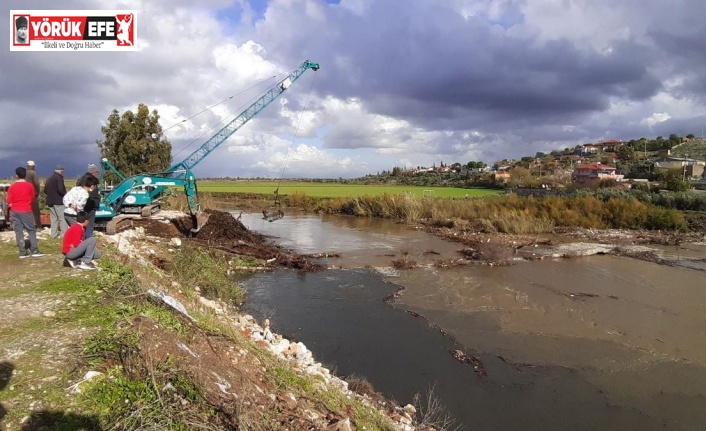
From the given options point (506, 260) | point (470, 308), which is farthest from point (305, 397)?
point (506, 260)

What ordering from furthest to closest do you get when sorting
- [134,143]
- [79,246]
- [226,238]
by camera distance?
[134,143] → [226,238] → [79,246]

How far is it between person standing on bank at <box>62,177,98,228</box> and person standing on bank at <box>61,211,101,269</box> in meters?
0.69

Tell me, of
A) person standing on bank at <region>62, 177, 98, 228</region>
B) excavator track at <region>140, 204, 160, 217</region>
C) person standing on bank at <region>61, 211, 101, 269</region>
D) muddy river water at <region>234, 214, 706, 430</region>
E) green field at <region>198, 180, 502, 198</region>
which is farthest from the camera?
green field at <region>198, 180, 502, 198</region>

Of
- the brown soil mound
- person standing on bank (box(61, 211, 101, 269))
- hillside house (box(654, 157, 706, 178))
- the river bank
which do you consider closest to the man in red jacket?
the river bank

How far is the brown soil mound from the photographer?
16.7 metres

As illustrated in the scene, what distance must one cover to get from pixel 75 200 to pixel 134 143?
2598 centimetres

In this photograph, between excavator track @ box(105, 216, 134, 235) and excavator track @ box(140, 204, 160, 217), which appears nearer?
excavator track @ box(105, 216, 134, 235)

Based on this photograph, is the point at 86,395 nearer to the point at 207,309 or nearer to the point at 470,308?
the point at 207,309

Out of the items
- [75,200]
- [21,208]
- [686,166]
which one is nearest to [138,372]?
[75,200]

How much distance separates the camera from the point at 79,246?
730 cm

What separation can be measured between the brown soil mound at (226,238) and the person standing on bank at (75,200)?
8.78m

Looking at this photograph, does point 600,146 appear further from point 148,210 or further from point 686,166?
point 148,210

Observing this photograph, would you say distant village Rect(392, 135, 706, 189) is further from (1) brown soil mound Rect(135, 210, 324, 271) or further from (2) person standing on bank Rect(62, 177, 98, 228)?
(2) person standing on bank Rect(62, 177, 98, 228)

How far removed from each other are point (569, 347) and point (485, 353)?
200 centimetres
